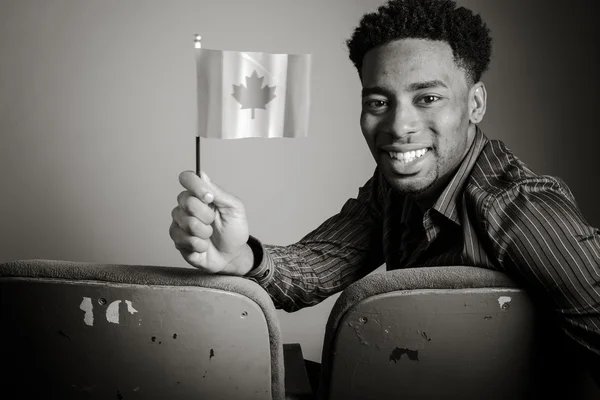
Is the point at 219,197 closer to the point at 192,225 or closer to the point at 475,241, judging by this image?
the point at 192,225

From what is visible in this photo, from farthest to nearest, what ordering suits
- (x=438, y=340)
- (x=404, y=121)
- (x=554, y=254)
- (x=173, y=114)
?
(x=173, y=114), (x=404, y=121), (x=554, y=254), (x=438, y=340)

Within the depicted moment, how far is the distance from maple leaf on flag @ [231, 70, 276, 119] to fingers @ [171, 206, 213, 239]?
0.20m

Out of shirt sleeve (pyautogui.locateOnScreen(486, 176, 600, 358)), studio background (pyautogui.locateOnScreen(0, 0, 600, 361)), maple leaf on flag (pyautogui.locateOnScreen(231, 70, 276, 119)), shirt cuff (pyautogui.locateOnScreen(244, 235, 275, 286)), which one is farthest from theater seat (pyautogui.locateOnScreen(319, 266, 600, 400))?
studio background (pyautogui.locateOnScreen(0, 0, 600, 361))

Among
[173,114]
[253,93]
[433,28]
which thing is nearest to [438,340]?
[253,93]

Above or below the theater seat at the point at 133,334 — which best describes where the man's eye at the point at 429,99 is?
above

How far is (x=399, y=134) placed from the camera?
1.25 meters

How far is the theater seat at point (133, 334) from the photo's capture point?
724 mm

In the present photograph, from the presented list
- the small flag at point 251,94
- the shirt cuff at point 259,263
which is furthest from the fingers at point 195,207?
the shirt cuff at point 259,263

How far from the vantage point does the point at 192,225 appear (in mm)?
962

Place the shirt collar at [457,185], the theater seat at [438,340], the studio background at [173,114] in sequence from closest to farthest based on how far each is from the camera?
1. the theater seat at [438,340]
2. the shirt collar at [457,185]
3. the studio background at [173,114]

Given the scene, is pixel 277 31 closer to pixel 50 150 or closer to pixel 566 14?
pixel 50 150

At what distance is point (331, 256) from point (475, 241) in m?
0.56

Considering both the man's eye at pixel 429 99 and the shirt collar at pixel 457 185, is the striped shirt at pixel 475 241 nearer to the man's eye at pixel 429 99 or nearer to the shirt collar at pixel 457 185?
the shirt collar at pixel 457 185

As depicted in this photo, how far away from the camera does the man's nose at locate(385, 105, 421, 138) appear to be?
1.25 metres
